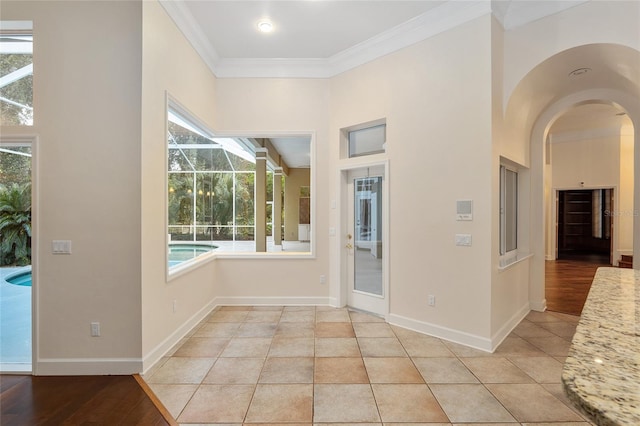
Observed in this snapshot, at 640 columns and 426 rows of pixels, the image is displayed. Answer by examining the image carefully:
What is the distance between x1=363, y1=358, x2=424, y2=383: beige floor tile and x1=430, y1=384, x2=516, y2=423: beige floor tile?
21cm

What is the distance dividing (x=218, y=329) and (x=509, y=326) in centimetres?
357

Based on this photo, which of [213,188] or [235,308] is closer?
[235,308]

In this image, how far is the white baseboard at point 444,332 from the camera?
10.1 feet

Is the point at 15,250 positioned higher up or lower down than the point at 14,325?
higher up

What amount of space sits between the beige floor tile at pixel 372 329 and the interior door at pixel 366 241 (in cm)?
29

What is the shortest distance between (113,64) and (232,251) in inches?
114

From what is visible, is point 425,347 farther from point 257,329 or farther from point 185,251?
point 185,251

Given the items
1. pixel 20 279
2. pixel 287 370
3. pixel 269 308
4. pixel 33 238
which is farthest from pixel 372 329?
pixel 20 279

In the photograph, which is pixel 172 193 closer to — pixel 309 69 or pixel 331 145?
pixel 331 145

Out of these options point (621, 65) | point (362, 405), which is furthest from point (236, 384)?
point (621, 65)

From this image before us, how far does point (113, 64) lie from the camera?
105 inches

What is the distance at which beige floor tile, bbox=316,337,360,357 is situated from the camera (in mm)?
2986

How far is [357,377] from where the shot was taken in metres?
2.58

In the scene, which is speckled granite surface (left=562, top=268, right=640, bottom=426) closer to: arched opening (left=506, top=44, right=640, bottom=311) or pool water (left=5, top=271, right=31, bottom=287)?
arched opening (left=506, top=44, right=640, bottom=311)
